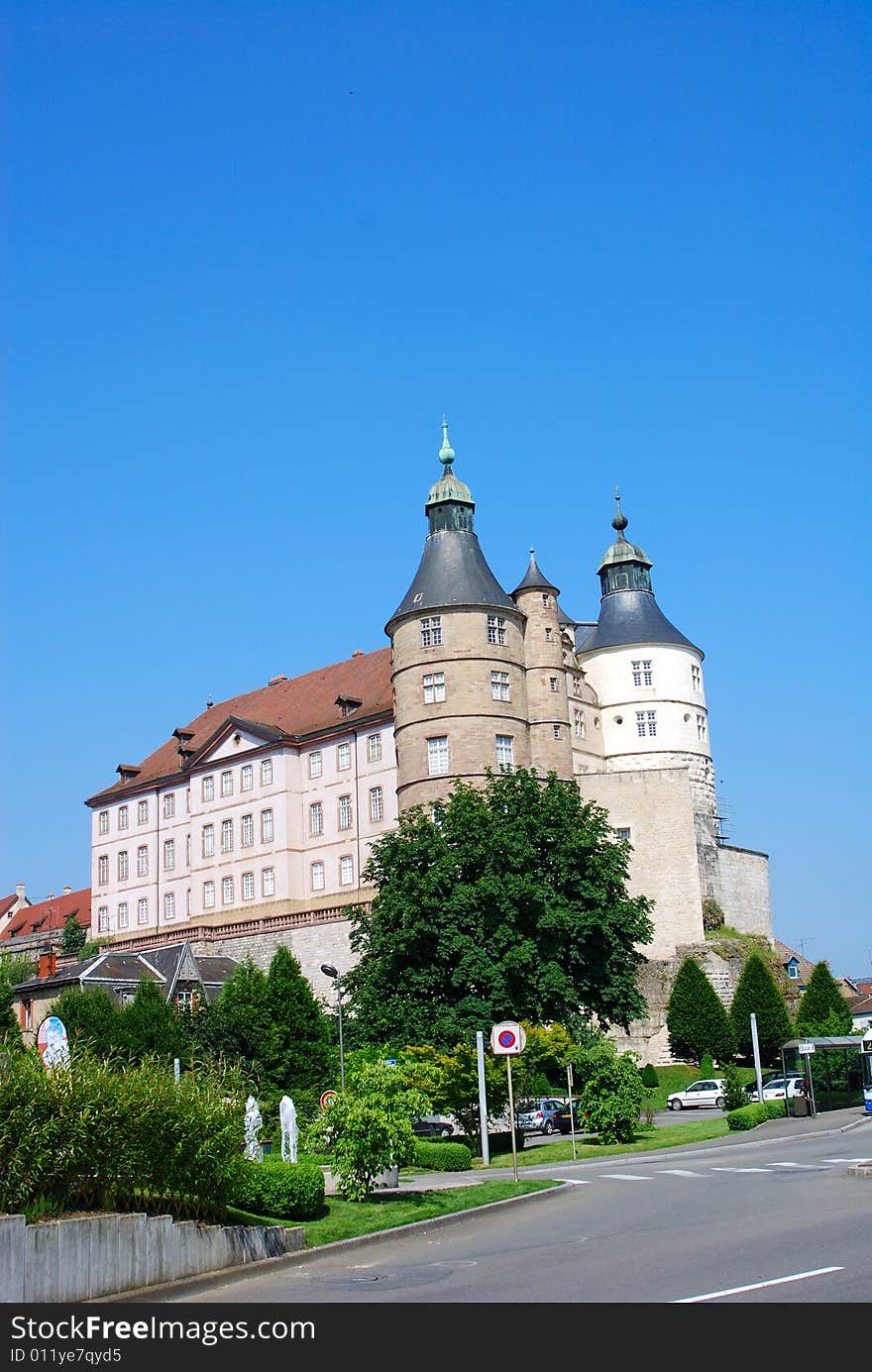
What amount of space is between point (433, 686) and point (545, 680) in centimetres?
650

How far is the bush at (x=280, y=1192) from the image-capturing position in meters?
17.7

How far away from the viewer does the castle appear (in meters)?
67.3

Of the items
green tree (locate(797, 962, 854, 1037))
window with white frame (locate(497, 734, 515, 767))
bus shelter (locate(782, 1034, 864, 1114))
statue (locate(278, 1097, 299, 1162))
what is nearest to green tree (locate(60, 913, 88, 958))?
window with white frame (locate(497, 734, 515, 767))

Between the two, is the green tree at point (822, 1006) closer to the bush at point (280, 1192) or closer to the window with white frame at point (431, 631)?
the window with white frame at point (431, 631)

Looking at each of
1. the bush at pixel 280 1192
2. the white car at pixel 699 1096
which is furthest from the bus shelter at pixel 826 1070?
the bush at pixel 280 1192

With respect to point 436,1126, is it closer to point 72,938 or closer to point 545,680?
point 545,680

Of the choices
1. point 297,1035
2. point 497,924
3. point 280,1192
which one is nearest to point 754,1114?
point 497,924

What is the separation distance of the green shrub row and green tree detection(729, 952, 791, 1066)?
172 feet

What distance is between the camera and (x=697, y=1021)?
65562 mm

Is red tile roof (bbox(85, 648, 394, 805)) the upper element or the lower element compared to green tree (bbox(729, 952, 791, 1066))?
upper

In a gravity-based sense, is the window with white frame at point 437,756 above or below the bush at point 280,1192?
above

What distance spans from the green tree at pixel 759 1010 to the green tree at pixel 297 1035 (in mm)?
19664

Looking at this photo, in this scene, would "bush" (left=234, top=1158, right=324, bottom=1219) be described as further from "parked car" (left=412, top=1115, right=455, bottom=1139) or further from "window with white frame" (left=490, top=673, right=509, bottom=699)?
"window with white frame" (left=490, top=673, right=509, bottom=699)
